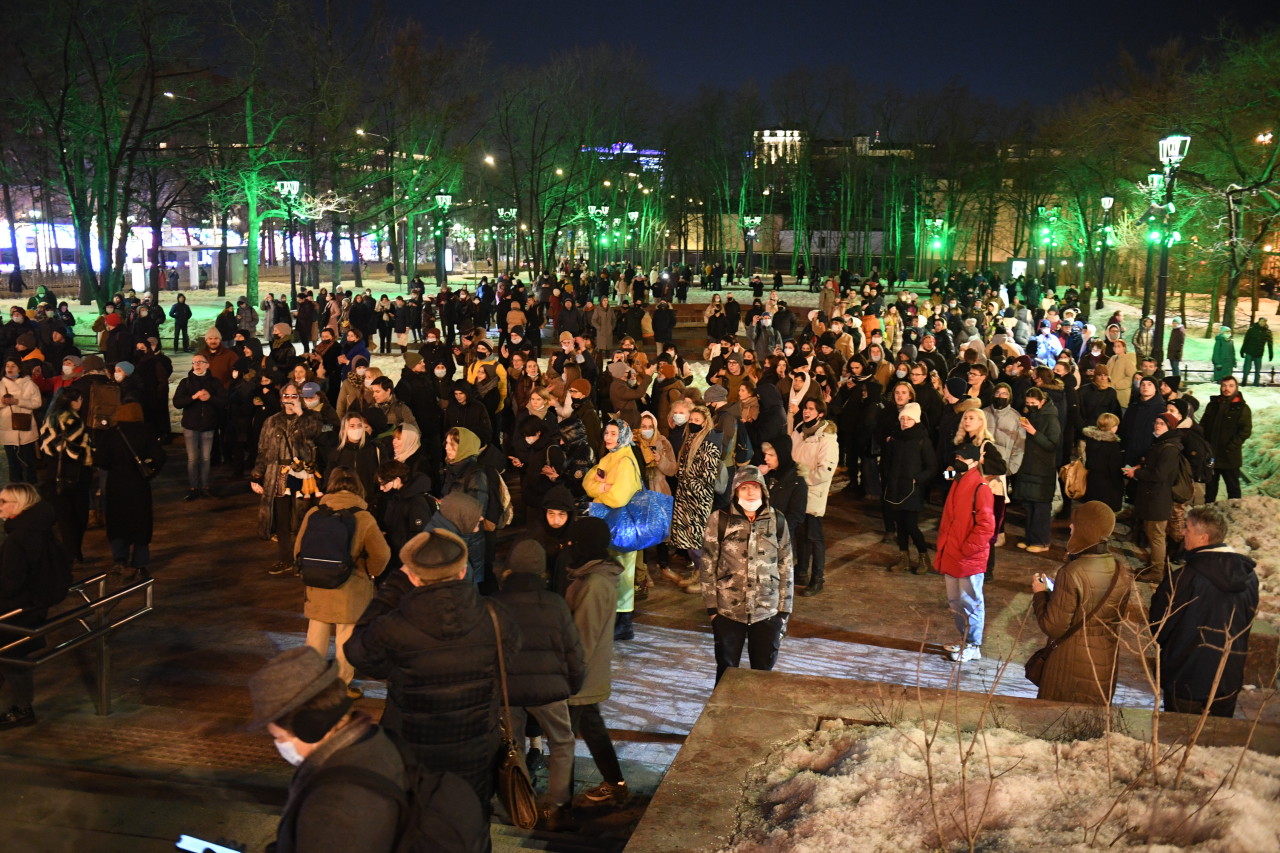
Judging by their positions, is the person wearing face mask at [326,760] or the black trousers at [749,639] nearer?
the person wearing face mask at [326,760]

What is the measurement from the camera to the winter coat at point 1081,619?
5578 mm

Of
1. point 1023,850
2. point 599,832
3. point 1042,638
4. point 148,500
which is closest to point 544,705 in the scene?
point 599,832

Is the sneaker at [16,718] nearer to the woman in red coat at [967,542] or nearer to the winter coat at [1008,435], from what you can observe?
the woman in red coat at [967,542]

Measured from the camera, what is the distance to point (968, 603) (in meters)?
7.87

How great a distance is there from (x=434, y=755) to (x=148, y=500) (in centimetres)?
598

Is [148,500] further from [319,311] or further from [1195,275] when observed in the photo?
[1195,275]

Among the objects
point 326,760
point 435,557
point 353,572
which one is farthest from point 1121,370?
point 326,760

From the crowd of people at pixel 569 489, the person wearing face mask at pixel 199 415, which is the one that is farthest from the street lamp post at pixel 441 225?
the person wearing face mask at pixel 199 415

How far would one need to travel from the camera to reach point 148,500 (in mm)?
9180

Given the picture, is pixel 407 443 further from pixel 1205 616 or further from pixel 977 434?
pixel 1205 616

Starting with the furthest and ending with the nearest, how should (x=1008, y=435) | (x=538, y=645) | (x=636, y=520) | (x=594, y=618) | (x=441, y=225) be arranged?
(x=441, y=225)
(x=1008, y=435)
(x=636, y=520)
(x=594, y=618)
(x=538, y=645)

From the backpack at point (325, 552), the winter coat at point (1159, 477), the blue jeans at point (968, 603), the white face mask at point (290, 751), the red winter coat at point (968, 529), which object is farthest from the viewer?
the winter coat at point (1159, 477)

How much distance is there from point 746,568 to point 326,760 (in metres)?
3.54

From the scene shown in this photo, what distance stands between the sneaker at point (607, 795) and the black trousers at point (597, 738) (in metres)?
0.03
